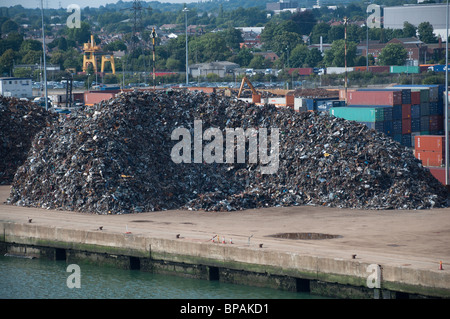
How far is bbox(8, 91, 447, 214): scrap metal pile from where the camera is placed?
26.1 metres

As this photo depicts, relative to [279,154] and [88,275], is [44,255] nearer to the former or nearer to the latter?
[88,275]

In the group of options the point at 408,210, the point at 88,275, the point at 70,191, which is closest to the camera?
the point at 88,275

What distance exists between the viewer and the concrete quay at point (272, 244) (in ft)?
60.0

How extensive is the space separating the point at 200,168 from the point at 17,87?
59269 mm

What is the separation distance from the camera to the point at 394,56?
401 feet

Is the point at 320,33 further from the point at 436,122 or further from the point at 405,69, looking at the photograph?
the point at 436,122

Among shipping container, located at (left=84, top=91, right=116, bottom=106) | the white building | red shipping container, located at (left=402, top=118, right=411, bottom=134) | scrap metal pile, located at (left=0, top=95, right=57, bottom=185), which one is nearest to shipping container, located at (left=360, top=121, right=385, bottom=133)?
red shipping container, located at (left=402, top=118, right=411, bottom=134)

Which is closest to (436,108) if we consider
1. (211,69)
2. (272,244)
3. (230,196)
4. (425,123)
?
(425,123)

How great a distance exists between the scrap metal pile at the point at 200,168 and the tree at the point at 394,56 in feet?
320

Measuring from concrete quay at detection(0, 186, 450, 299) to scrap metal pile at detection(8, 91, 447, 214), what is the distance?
2.39 ft

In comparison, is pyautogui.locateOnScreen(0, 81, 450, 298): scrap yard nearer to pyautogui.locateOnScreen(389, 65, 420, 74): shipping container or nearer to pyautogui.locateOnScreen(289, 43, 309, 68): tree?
pyautogui.locateOnScreen(389, 65, 420, 74): shipping container
